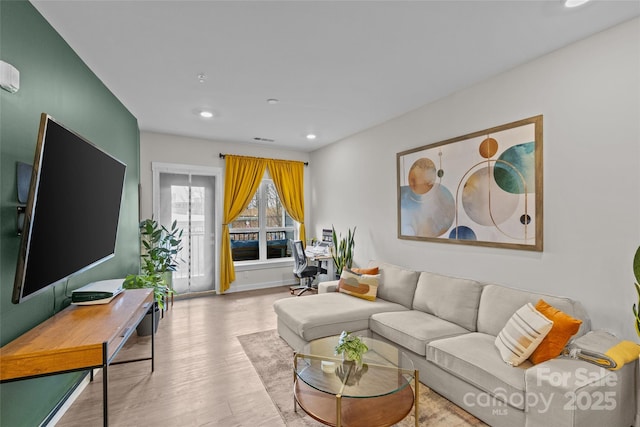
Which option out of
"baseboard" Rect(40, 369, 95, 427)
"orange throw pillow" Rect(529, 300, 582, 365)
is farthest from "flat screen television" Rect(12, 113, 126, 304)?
"orange throw pillow" Rect(529, 300, 582, 365)

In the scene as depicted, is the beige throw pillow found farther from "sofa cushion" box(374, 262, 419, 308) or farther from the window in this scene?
the window

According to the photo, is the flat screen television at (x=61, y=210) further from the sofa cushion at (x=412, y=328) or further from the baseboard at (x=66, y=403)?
the sofa cushion at (x=412, y=328)

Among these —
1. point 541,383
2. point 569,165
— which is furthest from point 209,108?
point 541,383

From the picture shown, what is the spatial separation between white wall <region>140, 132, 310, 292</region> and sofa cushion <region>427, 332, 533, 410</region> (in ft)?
13.3

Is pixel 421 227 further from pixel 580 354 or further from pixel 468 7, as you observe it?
pixel 468 7

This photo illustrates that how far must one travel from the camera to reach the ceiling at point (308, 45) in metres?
2.00

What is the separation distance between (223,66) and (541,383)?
10.8 ft

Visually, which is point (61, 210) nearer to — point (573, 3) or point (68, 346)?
point (68, 346)

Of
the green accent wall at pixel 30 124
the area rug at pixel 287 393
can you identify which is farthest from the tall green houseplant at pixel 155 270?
the area rug at pixel 287 393

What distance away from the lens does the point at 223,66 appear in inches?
108

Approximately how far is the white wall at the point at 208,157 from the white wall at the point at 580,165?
A: 11.6 feet

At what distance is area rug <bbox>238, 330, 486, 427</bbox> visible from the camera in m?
2.10

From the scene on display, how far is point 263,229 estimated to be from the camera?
611cm

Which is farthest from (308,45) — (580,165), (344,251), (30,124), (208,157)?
(208,157)
